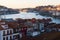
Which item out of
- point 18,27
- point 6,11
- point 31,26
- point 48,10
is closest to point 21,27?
point 18,27

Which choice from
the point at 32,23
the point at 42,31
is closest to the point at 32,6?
the point at 32,23

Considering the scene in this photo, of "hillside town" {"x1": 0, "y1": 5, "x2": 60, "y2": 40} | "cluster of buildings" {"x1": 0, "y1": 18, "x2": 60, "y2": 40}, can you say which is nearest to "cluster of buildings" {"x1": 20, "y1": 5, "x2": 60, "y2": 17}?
"hillside town" {"x1": 0, "y1": 5, "x2": 60, "y2": 40}

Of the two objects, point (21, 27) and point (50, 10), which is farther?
point (50, 10)

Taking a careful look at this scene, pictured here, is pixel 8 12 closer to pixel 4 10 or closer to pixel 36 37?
pixel 4 10

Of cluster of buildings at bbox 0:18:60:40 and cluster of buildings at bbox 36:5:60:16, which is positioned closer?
cluster of buildings at bbox 0:18:60:40

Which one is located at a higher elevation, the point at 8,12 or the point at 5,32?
the point at 8,12

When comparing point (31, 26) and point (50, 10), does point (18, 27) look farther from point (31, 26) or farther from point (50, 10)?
point (50, 10)

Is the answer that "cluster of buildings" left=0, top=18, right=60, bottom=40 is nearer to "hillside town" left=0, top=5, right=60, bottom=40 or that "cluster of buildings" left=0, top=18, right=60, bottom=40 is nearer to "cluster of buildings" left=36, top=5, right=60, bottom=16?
"hillside town" left=0, top=5, right=60, bottom=40

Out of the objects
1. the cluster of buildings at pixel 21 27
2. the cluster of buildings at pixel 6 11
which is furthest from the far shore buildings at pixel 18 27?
the cluster of buildings at pixel 6 11
